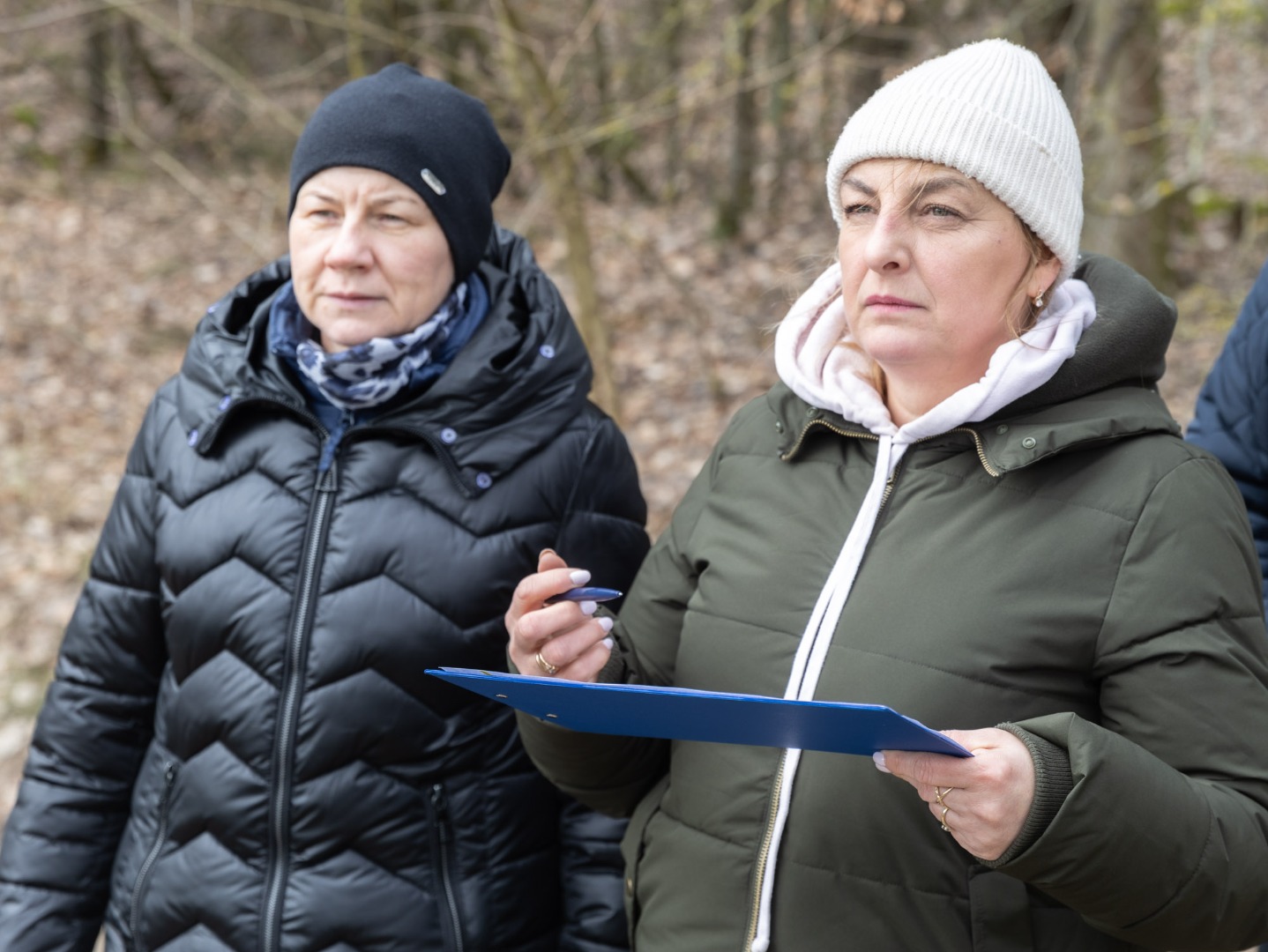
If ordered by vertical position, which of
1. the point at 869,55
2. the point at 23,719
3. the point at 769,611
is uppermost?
the point at 869,55

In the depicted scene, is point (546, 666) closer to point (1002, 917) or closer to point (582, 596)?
point (582, 596)

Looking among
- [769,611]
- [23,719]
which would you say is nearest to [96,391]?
[23,719]

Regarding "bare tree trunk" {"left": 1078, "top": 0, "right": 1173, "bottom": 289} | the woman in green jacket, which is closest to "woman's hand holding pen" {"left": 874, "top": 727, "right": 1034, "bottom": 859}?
the woman in green jacket

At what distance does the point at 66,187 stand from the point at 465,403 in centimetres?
1126

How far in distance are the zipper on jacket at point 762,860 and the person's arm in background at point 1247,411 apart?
123cm

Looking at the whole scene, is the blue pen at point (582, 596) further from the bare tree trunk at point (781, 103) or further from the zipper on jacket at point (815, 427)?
the bare tree trunk at point (781, 103)

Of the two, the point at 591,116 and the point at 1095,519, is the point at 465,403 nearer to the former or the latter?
the point at 1095,519

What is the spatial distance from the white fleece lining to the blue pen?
0.31 metres

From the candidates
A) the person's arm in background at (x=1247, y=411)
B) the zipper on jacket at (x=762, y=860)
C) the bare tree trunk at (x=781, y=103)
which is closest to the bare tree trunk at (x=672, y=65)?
the bare tree trunk at (x=781, y=103)

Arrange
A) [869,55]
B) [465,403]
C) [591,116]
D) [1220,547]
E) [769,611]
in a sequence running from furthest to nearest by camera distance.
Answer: [869,55] → [591,116] → [465,403] → [769,611] → [1220,547]

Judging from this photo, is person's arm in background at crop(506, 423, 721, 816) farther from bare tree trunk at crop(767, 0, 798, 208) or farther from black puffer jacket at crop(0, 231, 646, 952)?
bare tree trunk at crop(767, 0, 798, 208)

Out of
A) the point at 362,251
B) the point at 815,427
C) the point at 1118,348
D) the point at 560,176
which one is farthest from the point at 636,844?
the point at 560,176

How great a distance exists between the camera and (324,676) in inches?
92.9

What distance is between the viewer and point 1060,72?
8.91 meters
